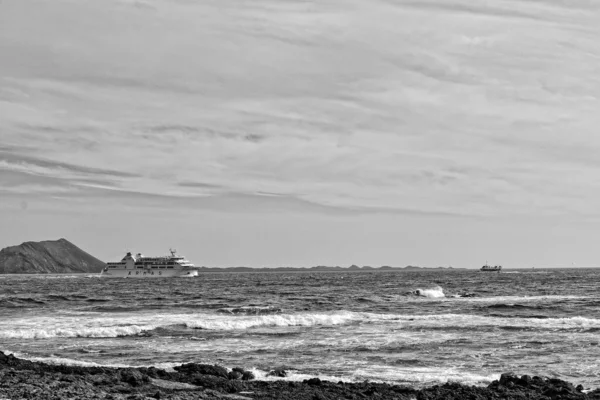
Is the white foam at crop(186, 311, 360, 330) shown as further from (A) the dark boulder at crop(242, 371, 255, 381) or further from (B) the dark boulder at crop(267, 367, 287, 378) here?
(A) the dark boulder at crop(242, 371, 255, 381)

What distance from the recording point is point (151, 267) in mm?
164125

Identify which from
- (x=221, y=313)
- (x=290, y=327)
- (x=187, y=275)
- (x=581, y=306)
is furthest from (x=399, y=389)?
(x=187, y=275)

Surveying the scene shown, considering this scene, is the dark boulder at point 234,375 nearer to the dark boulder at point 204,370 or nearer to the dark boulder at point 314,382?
the dark boulder at point 204,370

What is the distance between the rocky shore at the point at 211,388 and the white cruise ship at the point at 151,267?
485ft

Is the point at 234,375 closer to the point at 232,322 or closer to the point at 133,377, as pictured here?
the point at 133,377

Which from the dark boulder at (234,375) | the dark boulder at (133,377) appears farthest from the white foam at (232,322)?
the dark boulder at (133,377)

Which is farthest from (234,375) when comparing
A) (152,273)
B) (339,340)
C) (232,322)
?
(152,273)

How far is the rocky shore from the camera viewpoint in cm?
1345

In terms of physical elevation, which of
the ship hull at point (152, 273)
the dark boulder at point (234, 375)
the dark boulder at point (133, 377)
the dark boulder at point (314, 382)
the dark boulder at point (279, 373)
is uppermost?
the dark boulder at point (133, 377)

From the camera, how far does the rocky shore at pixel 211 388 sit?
529 inches

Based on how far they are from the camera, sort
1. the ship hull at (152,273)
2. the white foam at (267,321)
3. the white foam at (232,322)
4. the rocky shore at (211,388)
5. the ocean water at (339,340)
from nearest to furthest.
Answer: the rocky shore at (211,388) < the ocean water at (339,340) < the white foam at (232,322) < the white foam at (267,321) < the ship hull at (152,273)

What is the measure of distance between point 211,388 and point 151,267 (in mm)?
152773

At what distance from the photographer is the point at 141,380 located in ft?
51.1

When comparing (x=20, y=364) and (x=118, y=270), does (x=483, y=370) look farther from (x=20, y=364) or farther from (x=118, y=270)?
(x=118, y=270)
